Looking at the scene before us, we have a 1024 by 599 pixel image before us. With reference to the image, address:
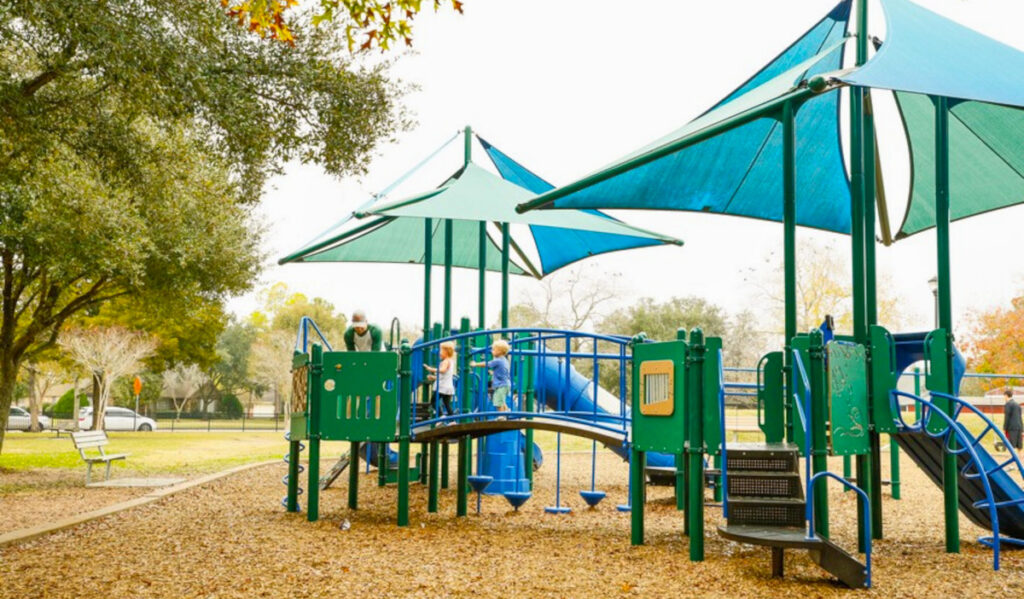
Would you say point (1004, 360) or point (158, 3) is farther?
point (1004, 360)

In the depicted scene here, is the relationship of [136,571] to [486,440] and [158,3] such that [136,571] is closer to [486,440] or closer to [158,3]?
[158,3]

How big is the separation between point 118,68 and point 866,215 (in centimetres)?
660

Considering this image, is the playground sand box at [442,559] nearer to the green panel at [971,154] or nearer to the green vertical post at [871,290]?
the green vertical post at [871,290]

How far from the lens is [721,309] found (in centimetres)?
4616

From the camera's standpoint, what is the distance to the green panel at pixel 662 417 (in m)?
7.36

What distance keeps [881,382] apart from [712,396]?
1532 mm

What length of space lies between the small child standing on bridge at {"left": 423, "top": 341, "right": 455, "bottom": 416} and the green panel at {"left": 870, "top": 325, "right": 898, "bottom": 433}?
14.5 ft

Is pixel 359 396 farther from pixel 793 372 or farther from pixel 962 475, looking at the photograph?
pixel 962 475

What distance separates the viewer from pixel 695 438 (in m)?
7.24

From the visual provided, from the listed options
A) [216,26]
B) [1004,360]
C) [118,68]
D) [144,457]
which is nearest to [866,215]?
[216,26]

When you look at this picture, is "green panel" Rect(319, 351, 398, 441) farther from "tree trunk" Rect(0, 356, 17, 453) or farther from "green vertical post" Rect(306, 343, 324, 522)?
"tree trunk" Rect(0, 356, 17, 453)

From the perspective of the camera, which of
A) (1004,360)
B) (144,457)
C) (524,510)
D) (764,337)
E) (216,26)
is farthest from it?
(764,337)

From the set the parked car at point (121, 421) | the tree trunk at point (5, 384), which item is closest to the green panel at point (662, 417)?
the tree trunk at point (5, 384)

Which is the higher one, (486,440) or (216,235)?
(216,235)
